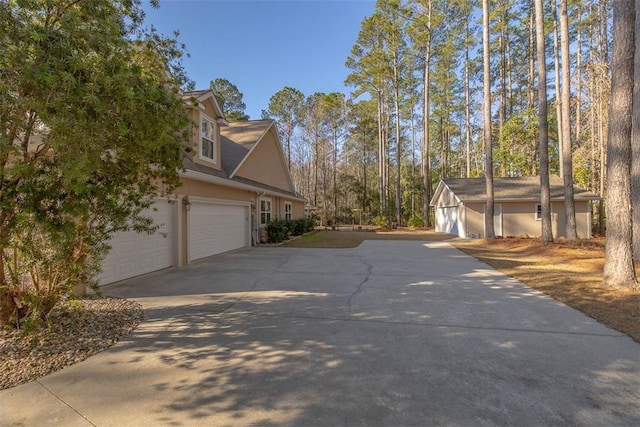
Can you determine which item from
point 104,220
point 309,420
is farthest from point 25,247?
point 309,420

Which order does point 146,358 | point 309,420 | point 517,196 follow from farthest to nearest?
1. point 517,196
2. point 146,358
3. point 309,420

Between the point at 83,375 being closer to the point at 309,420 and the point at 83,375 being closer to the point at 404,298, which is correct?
the point at 309,420

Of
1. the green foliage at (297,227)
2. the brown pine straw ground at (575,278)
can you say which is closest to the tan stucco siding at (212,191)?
the green foliage at (297,227)

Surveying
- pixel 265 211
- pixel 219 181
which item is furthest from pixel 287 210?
pixel 219 181

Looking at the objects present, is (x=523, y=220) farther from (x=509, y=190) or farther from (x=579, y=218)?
(x=579, y=218)

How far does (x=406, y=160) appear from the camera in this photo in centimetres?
4475

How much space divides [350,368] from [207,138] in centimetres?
1042

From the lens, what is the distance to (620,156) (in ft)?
21.7

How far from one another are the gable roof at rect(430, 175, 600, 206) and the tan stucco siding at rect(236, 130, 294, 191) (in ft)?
36.7

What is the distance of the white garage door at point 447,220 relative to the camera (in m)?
21.4

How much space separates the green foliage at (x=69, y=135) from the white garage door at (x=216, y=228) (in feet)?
18.8

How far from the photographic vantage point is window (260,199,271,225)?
1589cm

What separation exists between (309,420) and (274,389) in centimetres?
53

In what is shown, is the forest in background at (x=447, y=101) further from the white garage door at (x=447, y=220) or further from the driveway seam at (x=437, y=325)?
the driveway seam at (x=437, y=325)
